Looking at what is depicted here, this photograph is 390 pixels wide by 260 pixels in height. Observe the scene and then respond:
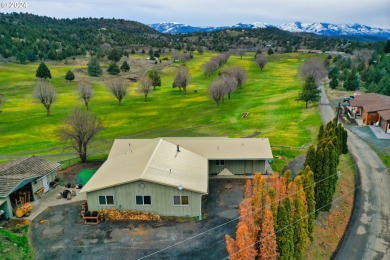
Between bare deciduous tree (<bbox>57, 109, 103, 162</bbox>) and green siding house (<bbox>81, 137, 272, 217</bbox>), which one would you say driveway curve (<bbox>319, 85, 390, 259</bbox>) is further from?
bare deciduous tree (<bbox>57, 109, 103, 162</bbox>)

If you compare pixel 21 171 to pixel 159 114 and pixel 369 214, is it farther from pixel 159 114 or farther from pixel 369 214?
pixel 159 114

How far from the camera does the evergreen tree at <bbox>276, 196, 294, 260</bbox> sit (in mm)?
19484

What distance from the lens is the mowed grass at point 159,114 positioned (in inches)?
2191

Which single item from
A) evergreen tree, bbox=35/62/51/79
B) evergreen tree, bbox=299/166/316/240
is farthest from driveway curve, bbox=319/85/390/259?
evergreen tree, bbox=35/62/51/79

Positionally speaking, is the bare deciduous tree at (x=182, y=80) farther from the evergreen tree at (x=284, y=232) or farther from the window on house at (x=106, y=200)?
the evergreen tree at (x=284, y=232)

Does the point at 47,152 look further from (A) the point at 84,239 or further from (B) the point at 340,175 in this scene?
(B) the point at 340,175

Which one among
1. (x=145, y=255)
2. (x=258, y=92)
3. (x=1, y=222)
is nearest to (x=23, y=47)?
(x=258, y=92)

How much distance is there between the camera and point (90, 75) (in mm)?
116125

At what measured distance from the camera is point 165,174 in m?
30.0

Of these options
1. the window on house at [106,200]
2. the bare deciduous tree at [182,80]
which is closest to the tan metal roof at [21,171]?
the window on house at [106,200]

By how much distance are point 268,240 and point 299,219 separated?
342 cm

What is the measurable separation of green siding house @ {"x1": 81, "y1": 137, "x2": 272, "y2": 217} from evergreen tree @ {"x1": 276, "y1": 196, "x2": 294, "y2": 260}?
10070 mm

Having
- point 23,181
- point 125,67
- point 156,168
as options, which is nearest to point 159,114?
point 156,168

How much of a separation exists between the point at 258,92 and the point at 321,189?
70.6 metres
